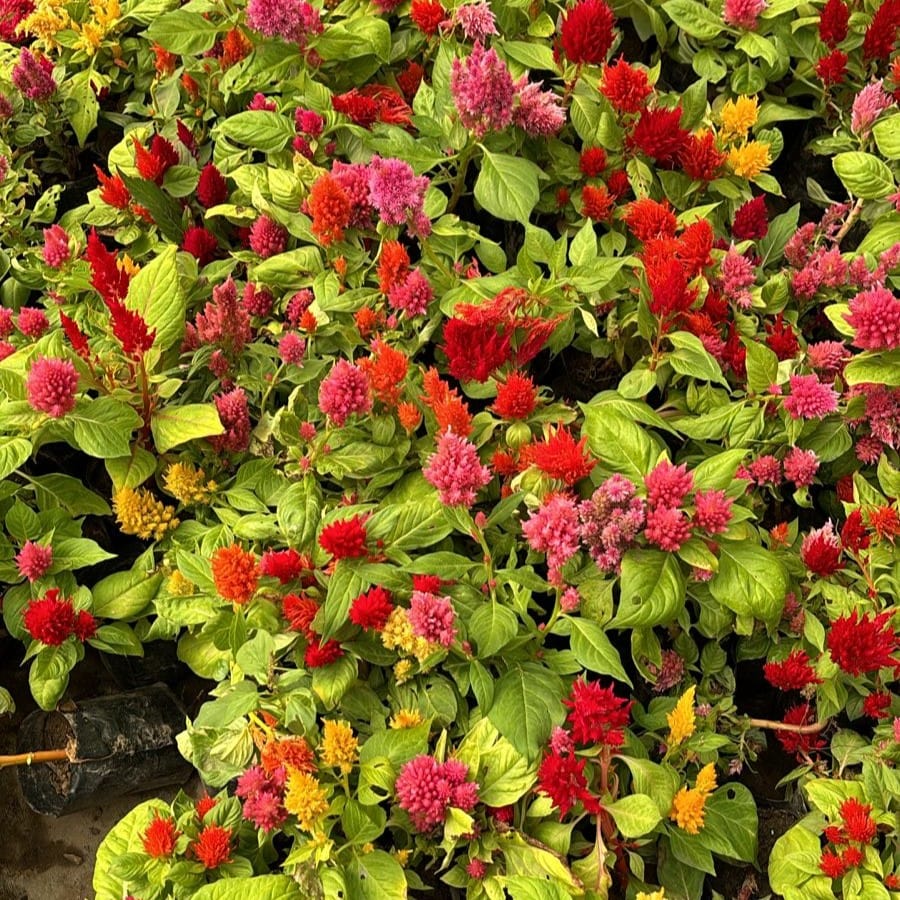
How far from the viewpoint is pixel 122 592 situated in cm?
199

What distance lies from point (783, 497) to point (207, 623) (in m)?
1.36

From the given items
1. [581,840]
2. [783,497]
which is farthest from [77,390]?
[783,497]

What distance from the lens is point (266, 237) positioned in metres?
2.16

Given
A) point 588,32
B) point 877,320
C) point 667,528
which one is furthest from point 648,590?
point 588,32

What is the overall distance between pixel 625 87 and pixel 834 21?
0.65 metres

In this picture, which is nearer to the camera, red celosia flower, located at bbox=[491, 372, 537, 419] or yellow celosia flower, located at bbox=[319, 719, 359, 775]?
yellow celosia flower, located at bbox=[319, 719, 359, 775]

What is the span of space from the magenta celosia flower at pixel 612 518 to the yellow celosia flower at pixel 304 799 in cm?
62

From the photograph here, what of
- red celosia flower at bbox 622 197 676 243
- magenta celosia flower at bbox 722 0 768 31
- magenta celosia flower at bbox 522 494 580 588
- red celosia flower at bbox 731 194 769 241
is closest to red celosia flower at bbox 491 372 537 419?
magenta celosia flower at bbox 522 494 580 588

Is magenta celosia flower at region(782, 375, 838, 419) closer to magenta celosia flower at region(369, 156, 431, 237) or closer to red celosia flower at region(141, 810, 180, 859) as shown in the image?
magenta celosia flower at region(369, 156, 431, 237)

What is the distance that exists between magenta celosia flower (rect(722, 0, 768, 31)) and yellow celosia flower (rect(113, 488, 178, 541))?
1.85m

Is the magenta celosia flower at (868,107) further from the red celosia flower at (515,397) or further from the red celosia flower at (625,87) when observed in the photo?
the red celosia flower at (515,397)

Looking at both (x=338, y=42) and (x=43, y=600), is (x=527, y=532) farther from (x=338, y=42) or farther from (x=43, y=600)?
(x=338, y=42)

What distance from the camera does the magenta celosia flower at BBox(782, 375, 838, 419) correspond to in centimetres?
184

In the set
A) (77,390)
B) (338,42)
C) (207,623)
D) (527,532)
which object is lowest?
(207,623)
